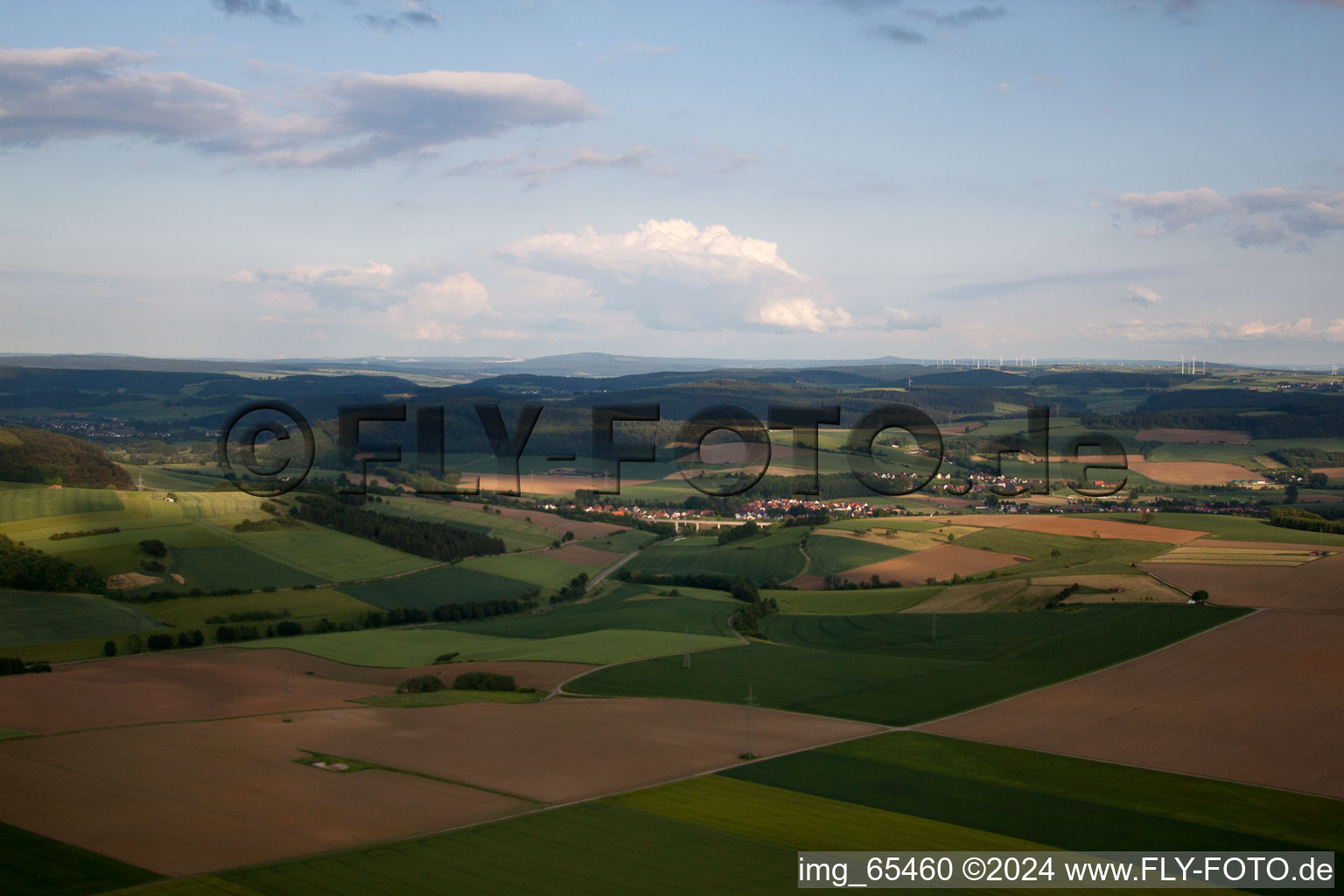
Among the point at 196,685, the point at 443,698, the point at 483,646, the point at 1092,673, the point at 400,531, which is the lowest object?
the point at 483,646

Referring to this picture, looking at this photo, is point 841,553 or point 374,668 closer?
point 374,668

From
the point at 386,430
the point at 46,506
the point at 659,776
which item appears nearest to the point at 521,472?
the point at 386,430

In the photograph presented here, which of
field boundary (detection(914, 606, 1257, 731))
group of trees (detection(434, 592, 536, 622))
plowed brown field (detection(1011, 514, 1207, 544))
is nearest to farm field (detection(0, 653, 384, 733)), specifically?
group of trees (detection(434, 592, 536, 622))

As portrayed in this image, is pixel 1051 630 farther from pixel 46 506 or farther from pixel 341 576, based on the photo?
pixel 46 506

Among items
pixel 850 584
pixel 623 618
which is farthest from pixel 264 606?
pixel 850 584

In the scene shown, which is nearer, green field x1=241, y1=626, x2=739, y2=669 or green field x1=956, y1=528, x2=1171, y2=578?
green field x1=241, y1=626, x2=739, y2=669

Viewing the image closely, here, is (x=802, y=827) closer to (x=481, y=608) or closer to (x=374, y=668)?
(x=374, y=668)

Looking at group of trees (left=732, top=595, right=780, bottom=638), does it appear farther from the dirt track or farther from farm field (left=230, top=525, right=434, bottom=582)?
farm field (left=230, top=525, right=434, bottom=582)
